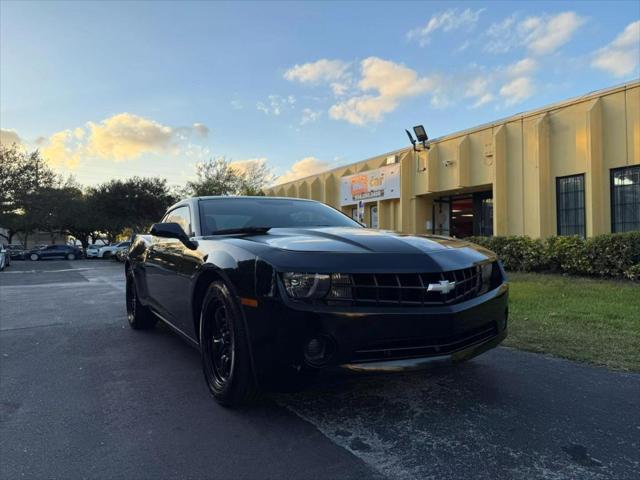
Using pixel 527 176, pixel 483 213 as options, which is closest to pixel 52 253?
pixel 483 213

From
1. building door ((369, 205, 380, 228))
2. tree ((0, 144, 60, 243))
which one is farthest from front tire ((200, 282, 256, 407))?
tree ((0, 144, 60, 243))

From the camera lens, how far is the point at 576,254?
10.4 metres

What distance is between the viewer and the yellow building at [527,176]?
37.1ft

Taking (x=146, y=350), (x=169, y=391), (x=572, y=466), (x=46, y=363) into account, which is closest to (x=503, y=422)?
(x=572, y=466)

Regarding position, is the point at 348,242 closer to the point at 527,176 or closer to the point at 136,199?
the point at 527,176

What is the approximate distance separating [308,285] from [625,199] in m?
11.3

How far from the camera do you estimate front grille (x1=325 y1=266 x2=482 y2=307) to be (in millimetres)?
2742

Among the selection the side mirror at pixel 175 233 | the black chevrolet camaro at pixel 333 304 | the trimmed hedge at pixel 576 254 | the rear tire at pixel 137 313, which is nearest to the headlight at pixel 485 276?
the black chevrolet camaro at pixel 333 304

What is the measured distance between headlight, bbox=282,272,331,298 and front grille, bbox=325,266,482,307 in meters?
0.04

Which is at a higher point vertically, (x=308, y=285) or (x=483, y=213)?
(x=483, y=213)

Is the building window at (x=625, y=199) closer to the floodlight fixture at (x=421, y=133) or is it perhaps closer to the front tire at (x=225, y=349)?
the floodlight fixture at (x=421, y=133)

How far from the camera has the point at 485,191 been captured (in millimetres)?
16156

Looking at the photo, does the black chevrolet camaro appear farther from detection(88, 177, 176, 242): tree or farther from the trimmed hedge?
detection(88, 177, 176, 242): tree

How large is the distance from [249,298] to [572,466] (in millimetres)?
1924
